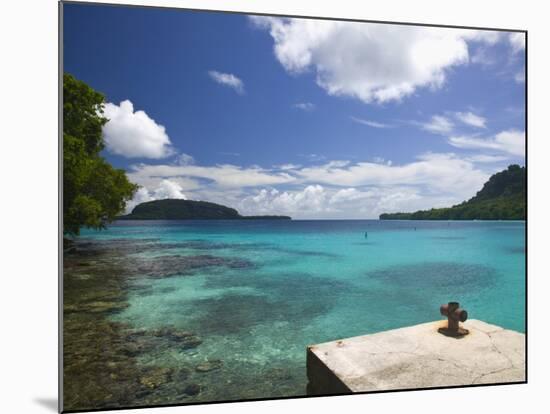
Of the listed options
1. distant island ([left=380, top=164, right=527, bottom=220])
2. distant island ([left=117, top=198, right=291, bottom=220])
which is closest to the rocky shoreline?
distant island ([left=117, top=198, right=291, bottom=220])

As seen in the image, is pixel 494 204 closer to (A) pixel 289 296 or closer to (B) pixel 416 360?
(B) pixel 416 360

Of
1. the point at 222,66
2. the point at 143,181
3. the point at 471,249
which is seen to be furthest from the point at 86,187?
the point at 471,249

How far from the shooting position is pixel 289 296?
620 cm

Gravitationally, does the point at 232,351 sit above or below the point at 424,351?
below

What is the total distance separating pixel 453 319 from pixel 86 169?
3.85 meters

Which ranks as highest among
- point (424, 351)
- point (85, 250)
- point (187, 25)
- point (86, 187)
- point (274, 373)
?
point (187, 25)

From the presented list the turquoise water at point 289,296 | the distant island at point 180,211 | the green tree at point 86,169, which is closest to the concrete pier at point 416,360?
the turquoise water at point 289,296

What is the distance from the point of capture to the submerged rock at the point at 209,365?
353cm

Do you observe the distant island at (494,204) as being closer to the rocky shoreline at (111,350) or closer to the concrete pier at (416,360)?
the concrete pier at (416,360)

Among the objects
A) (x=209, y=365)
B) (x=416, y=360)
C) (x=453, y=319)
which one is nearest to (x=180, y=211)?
(x=209, y=365)

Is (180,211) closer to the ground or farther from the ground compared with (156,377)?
farther from the ground

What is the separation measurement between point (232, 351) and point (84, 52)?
10.2ft

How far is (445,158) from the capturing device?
4.19 metres
